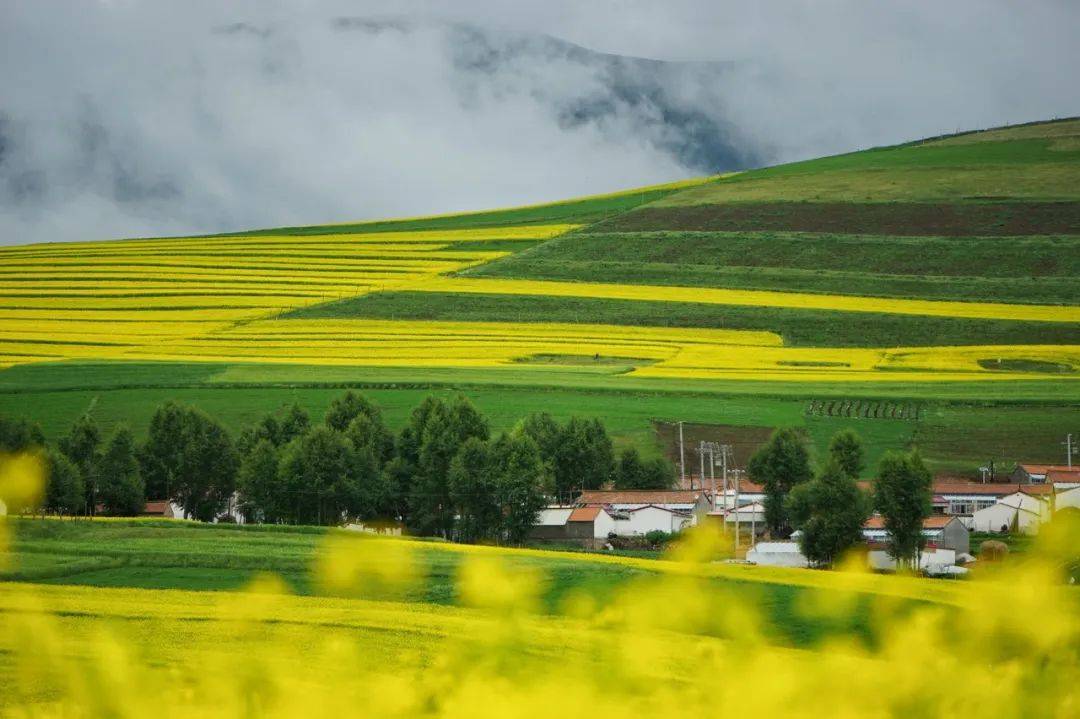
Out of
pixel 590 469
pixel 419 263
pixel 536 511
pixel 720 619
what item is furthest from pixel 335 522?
pixel 419 263

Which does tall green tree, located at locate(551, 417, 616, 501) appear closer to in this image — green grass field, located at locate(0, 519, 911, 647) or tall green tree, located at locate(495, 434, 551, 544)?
tall green tree, located at locate(495, 434, 551, 544)

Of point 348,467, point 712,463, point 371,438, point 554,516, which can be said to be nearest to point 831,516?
point 712,463

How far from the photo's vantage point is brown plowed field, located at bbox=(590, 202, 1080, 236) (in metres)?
150

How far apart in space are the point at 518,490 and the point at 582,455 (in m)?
12.9

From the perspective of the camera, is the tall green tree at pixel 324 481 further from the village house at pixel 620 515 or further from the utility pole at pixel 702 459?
the utility pole at pixel 702 459

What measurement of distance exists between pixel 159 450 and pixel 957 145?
148m

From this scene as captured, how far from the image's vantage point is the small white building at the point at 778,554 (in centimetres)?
6291

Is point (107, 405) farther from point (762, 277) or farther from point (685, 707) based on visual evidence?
point (685, 707)

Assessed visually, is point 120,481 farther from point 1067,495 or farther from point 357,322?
point 357,322

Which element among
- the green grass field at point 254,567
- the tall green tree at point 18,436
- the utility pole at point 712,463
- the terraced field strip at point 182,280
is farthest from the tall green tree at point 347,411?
the terraced field strip at point 182,280

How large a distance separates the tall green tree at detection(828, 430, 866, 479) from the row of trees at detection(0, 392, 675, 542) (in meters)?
11.1

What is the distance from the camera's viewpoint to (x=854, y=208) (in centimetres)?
16300

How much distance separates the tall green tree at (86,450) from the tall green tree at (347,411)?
12.4m

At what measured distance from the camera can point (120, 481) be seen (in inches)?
2751
